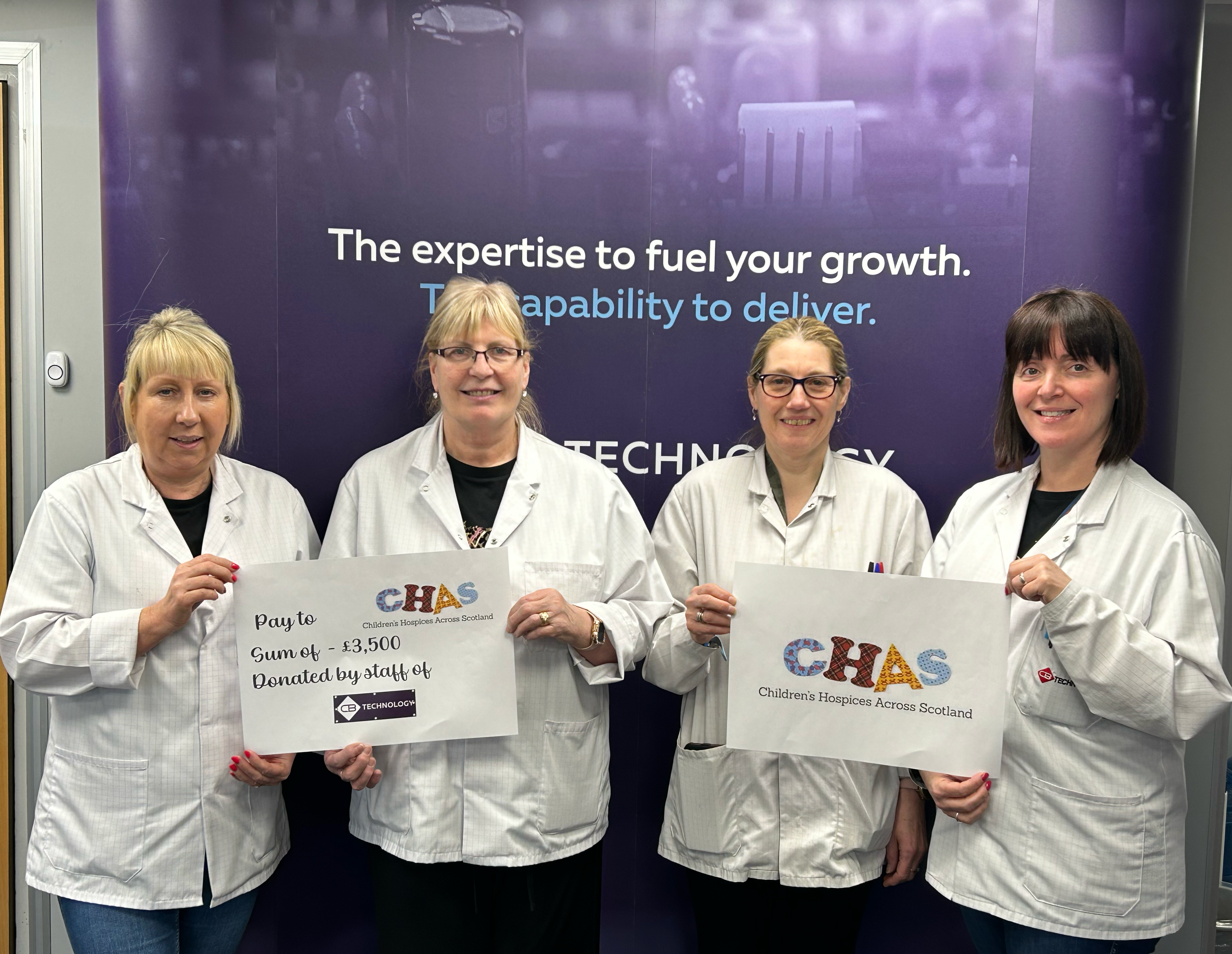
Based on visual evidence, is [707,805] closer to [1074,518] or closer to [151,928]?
[1074,518]

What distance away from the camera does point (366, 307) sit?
2.76 metres

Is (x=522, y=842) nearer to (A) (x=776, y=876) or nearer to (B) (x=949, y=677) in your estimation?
(A) (x=776, y=876)

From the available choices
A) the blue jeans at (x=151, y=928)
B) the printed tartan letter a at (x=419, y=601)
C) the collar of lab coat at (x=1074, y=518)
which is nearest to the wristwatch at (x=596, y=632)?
the printed tartan letter a at (x=419, y=601)

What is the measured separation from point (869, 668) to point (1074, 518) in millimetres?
589

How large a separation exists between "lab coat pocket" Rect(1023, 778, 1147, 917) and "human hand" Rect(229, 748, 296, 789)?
72.1 inches

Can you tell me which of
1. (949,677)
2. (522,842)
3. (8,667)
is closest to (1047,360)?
(949,677)

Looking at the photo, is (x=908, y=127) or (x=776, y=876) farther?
(x=908, y=127)

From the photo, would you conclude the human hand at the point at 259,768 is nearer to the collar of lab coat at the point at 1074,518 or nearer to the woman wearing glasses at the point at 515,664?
the woman wearing glasses at the point at 515,664

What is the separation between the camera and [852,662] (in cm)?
216

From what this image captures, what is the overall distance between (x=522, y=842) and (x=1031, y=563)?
140cm

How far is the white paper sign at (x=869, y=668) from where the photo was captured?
81.0 inches

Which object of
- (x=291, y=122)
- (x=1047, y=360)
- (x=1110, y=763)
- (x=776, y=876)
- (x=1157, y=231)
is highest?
(x=291, y=122)

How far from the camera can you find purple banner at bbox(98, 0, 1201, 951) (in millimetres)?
2625

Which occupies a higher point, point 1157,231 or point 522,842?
point 1157,231
